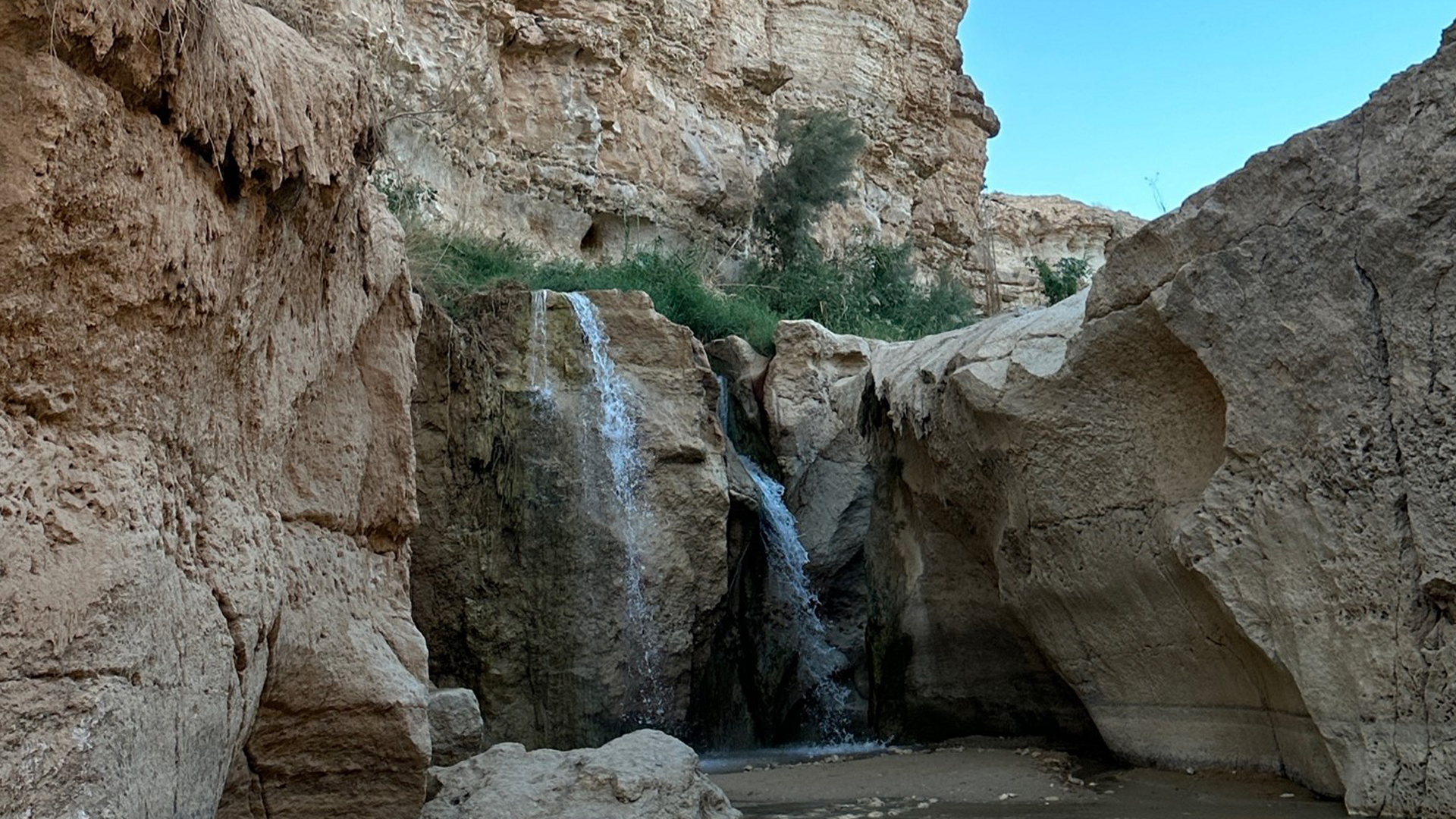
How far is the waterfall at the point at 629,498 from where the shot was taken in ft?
32.1

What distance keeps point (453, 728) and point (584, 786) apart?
109 centimetres

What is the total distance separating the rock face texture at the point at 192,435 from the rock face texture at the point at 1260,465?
3957 millimetres

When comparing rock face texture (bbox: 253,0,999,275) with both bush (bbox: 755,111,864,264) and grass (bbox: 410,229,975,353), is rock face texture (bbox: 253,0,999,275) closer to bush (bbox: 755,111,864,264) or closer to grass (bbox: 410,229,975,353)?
bush (bbox: 755,111,864,264)

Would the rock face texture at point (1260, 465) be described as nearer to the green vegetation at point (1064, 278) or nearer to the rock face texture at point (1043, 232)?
the green vegetation at point (1064, 278)

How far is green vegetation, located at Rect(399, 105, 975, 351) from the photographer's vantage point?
13.1 metres

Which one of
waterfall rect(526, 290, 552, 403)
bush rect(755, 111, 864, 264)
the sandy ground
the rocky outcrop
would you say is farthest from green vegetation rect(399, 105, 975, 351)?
the rocky outcrop

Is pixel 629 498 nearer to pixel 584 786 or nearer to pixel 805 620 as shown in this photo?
pixel 805 620

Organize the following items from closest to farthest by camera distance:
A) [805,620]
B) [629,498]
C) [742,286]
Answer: [629,498]
[805,620]
[742,286]

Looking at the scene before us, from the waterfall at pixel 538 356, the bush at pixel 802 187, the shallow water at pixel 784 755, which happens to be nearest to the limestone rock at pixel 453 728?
the shallow water at pixel 784 755

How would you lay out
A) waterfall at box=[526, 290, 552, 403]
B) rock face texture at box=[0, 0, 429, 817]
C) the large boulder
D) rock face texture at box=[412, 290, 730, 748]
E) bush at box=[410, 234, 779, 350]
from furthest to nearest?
bush at box=[410, 234, 779, 350] → waterfall at box=[526, 290, 552, 403] → rock face texture at box=[412, 290, 730, 748] → the large boulder → rock face texture at box=[0, 0, 429, 817]

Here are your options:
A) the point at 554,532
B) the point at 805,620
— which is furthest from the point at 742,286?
the point at 554,532

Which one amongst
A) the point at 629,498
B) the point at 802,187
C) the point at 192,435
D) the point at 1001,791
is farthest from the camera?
the point at 802,187

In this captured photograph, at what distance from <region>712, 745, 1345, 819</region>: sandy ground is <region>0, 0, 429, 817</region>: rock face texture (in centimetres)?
280

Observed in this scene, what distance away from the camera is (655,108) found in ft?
61.7
